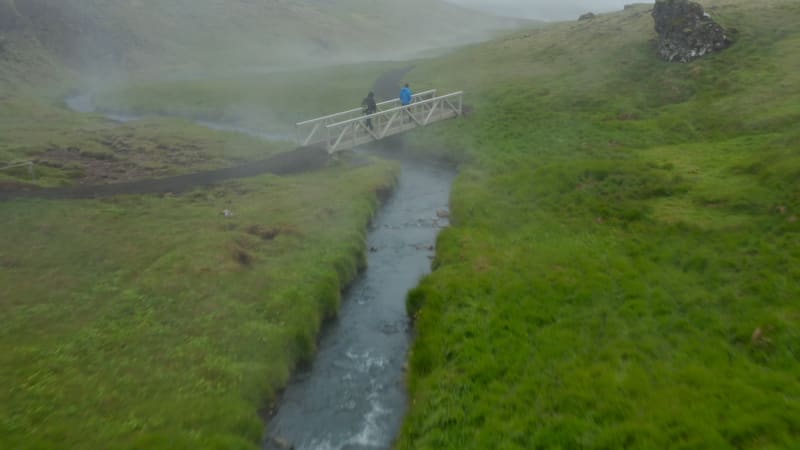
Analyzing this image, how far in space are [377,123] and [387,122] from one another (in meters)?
2.33

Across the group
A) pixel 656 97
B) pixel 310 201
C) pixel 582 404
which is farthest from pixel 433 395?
pixel 656 97

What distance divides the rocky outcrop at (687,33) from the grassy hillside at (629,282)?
4133mm

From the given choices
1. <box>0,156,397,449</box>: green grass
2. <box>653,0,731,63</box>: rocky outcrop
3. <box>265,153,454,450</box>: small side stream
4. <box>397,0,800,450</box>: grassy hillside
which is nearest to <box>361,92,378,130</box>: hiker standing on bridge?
<box>397,0,800,450</box>: grassy hillside

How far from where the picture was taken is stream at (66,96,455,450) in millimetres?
13258

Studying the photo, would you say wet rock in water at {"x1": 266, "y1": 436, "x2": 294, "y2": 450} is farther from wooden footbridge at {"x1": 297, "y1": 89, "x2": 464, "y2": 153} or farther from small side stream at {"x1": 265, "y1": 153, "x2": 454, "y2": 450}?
wooden footbridge at {"x1": 297, "y1": 89, "x2": 464, "y2": 153}

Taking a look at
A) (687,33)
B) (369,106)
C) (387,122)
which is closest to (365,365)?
(369,106)

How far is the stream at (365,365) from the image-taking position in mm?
13258

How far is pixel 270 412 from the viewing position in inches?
551

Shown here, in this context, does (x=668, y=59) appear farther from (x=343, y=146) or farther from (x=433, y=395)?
(x=433, y=395)

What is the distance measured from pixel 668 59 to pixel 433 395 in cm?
4582

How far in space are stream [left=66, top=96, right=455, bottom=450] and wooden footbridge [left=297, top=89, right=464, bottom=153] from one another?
43.1ft

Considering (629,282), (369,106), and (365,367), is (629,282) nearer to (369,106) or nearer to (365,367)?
(365,367)

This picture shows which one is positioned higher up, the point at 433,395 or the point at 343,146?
the point at 343,146

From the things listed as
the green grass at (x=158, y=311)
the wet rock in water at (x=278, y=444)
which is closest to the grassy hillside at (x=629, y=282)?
the wet rock in water at (x=278, y=444)
